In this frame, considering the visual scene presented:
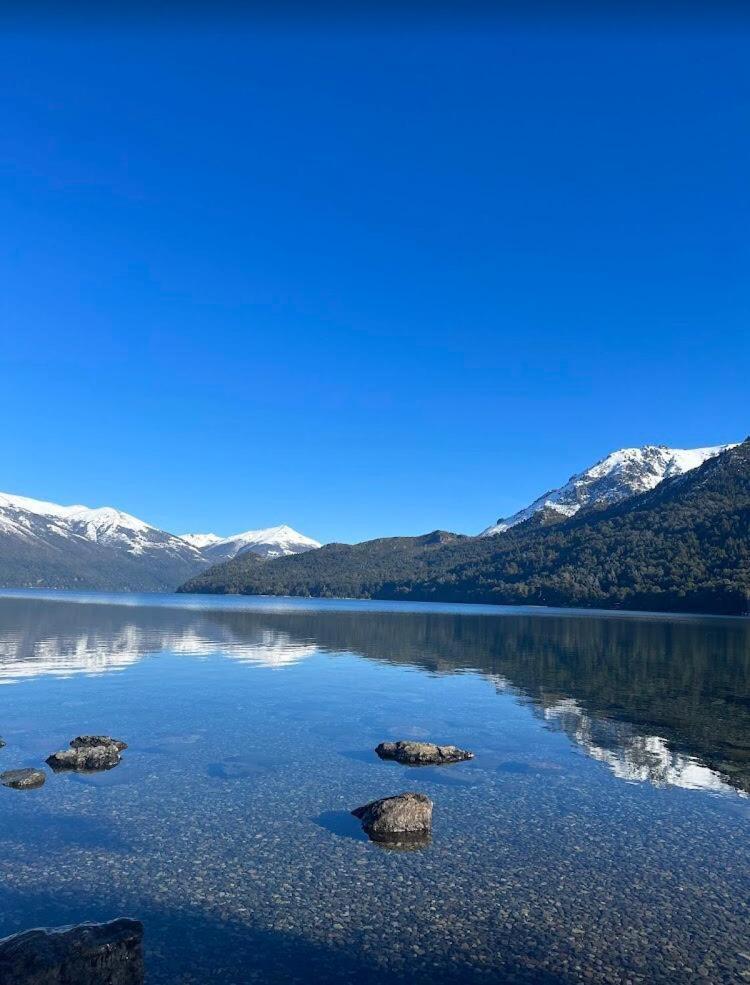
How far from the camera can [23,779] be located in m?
30.7

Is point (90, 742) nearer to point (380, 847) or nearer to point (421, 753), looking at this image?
point (421, 753)

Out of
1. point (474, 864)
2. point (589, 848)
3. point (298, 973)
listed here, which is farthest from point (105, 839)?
point (589, 848)

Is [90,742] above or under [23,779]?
above

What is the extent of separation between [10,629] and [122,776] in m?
105

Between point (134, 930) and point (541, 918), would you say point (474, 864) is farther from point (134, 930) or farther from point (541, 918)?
point (134, 930)

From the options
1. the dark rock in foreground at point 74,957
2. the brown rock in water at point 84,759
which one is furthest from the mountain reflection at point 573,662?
the brown rock in water at point 84,759

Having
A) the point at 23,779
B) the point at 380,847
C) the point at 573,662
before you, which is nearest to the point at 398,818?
the point at 380,847

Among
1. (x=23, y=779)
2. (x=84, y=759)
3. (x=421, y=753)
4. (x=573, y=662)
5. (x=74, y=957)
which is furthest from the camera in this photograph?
(x=573, y=662)

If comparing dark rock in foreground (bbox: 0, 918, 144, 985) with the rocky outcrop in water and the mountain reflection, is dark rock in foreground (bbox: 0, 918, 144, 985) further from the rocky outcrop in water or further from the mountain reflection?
the mountain reflection

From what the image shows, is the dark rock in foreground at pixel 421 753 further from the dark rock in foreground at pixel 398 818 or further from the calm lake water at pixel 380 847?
the dark rock in foreground at pixel 398 818

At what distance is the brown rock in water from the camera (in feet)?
111

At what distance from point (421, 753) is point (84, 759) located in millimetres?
A: 18406

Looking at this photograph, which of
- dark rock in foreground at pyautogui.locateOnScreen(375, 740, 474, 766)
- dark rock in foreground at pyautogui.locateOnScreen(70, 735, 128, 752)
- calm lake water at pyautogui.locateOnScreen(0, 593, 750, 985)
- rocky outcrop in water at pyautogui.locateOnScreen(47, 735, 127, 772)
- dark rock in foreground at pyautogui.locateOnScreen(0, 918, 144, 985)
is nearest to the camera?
dark rock in foreground at pyautogui.locateOnScreen(0, 918, 144, 985)

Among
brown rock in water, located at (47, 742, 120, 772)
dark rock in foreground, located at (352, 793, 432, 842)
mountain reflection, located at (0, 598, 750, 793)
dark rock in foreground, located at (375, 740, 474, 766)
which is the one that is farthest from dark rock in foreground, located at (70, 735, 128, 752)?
mountain reflection, located at (0, 598, 750, 793)
